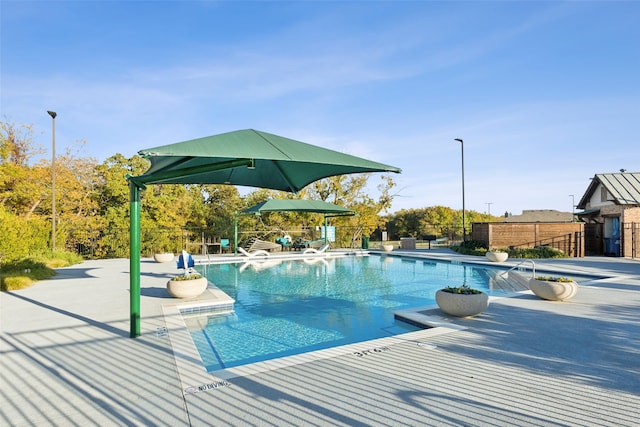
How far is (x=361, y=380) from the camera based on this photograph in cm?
301

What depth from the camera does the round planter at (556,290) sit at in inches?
242

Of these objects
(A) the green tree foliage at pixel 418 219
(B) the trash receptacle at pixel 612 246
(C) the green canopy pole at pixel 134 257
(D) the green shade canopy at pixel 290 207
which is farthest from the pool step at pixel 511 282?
(A) the green tree foliage at pixel 418 219

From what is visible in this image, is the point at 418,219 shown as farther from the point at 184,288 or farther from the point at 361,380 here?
the point at 361,380

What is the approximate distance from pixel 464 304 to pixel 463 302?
37mm

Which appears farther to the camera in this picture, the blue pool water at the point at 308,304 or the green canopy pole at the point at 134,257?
the blue pool water at the point at 308,304

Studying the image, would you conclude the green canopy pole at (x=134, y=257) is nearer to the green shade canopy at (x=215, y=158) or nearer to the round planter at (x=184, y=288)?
the green shade canopy at (x=215, y=158)

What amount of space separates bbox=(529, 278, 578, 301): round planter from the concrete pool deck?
970 millimetres

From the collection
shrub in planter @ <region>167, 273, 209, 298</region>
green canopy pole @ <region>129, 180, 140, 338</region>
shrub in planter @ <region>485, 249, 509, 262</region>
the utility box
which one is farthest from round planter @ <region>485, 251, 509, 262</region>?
green canopy pole @ <region>129, 180, 140, 338</region>

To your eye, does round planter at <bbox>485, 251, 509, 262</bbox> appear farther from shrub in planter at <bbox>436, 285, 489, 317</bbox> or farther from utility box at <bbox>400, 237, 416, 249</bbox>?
shrub in planter at <bbox>436, 285, 489, 317</bbox>

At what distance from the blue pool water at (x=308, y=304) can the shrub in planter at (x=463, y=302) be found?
2.23 ft

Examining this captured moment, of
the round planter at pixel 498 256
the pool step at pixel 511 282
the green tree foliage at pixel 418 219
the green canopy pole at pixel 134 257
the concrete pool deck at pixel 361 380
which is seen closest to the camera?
the concrete pool deck at pixel 361 380

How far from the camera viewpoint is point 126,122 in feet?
46.4

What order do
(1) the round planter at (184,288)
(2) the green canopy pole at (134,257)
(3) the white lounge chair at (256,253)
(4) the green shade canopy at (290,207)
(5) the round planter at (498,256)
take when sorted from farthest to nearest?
(3) the white lounge chair at (256,253)
(4) the green shade canopy at (290,207)
(5) the round planter at (498,256)
(1) the round planter at (184,288)
(2) the green canopy pole at (134,257)

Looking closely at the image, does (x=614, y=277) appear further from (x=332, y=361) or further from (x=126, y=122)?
(x=126, y=122)
